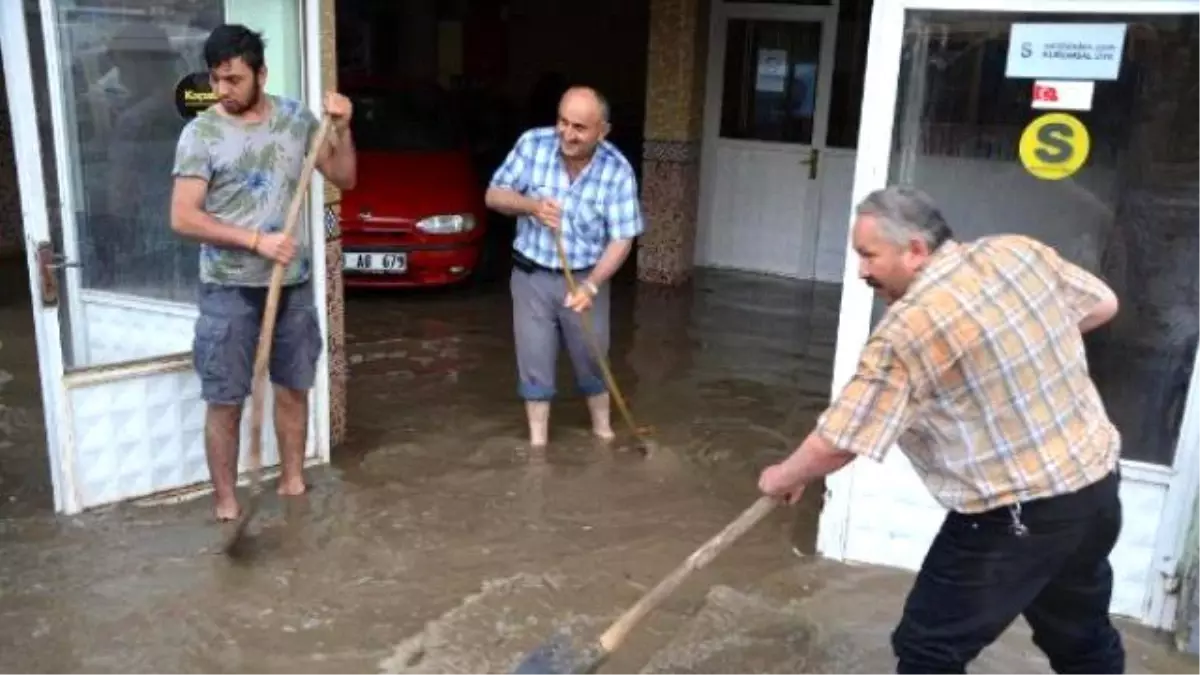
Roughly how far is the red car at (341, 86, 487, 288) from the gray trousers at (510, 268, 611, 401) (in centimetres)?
275

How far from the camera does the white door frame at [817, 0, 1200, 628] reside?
3410 mm

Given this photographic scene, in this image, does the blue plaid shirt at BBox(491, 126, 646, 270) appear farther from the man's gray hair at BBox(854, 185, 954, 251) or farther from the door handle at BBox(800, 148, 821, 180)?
the door handle at BBox(800, 148, 821, 180)

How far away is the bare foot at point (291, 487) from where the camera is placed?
443 cm

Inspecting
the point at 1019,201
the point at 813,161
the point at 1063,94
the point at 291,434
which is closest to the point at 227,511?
the point at 291,434

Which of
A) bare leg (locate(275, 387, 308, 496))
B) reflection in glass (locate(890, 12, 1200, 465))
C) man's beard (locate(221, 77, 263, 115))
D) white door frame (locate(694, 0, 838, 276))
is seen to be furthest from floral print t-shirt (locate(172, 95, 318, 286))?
white door frame (locate(694, 0, 838, 276))

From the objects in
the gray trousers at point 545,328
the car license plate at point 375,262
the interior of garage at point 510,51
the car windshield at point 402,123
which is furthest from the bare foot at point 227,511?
the interior of garage at point 510,51

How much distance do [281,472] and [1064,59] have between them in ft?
10.5

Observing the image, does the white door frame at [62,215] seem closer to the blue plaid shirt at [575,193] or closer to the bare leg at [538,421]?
the blue plaid shirt at [575,193]

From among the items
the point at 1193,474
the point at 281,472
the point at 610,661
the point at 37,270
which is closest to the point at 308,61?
the point at 37,270

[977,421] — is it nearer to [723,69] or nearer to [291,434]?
[291,434]

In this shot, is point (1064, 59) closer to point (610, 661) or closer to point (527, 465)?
point (610, 661)

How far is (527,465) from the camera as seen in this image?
4.89 m

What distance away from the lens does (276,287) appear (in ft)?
12.3

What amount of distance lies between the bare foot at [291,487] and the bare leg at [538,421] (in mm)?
1092
